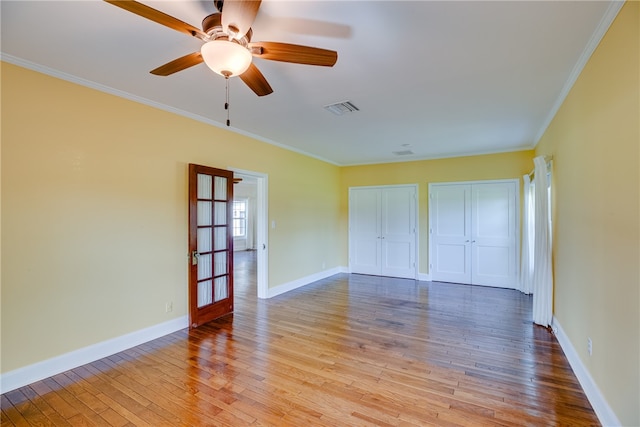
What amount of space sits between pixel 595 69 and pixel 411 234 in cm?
456

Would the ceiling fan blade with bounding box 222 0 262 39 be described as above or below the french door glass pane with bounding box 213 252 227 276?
above

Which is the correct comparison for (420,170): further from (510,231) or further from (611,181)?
(611,181)

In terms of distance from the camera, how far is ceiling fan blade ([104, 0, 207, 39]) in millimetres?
1408

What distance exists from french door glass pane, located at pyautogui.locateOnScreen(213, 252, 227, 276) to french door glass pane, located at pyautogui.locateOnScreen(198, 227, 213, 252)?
166mm

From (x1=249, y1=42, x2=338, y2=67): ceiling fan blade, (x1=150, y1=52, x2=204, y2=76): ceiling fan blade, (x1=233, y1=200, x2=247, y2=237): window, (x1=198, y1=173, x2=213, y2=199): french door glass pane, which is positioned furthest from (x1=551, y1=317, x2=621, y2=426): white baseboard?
(x1=233, y1=200, x2=247, y2=237): window

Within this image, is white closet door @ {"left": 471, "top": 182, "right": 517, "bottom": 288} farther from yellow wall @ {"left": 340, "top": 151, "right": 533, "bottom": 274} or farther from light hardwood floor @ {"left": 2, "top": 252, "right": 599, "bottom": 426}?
light hardwood floor @ {"left": 2, "top": 252, "right": 599, "bottom": 426}

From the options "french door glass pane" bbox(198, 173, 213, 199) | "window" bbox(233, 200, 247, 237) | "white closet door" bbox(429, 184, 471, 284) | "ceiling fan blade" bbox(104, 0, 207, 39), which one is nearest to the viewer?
"ceiling fan blade" bbox(104, 0, 207, 39)

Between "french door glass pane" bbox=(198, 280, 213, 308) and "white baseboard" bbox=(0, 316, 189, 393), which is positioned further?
"french door glass pane" bbox=(198, 280, 213, 308)

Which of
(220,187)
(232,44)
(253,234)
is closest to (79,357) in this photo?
(220,187)

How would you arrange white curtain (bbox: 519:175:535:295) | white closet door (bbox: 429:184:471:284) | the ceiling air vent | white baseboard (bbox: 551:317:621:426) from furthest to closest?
white closet door (bbox: 429:184:471:284) < white curtain (bbox: 519:175:535:295) < the ceiling air vent < white baseboard (bbox: 551:317:621:426)

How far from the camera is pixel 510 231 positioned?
18.3ft

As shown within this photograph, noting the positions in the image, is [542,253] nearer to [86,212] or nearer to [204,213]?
[204,213]

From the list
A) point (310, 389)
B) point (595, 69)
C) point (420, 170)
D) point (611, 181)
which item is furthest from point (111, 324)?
point (420, 170)

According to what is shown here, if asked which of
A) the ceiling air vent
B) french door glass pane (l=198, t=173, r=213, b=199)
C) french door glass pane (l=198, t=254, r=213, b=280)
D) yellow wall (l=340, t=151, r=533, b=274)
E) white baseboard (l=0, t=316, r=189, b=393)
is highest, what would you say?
the ceiling air vent
